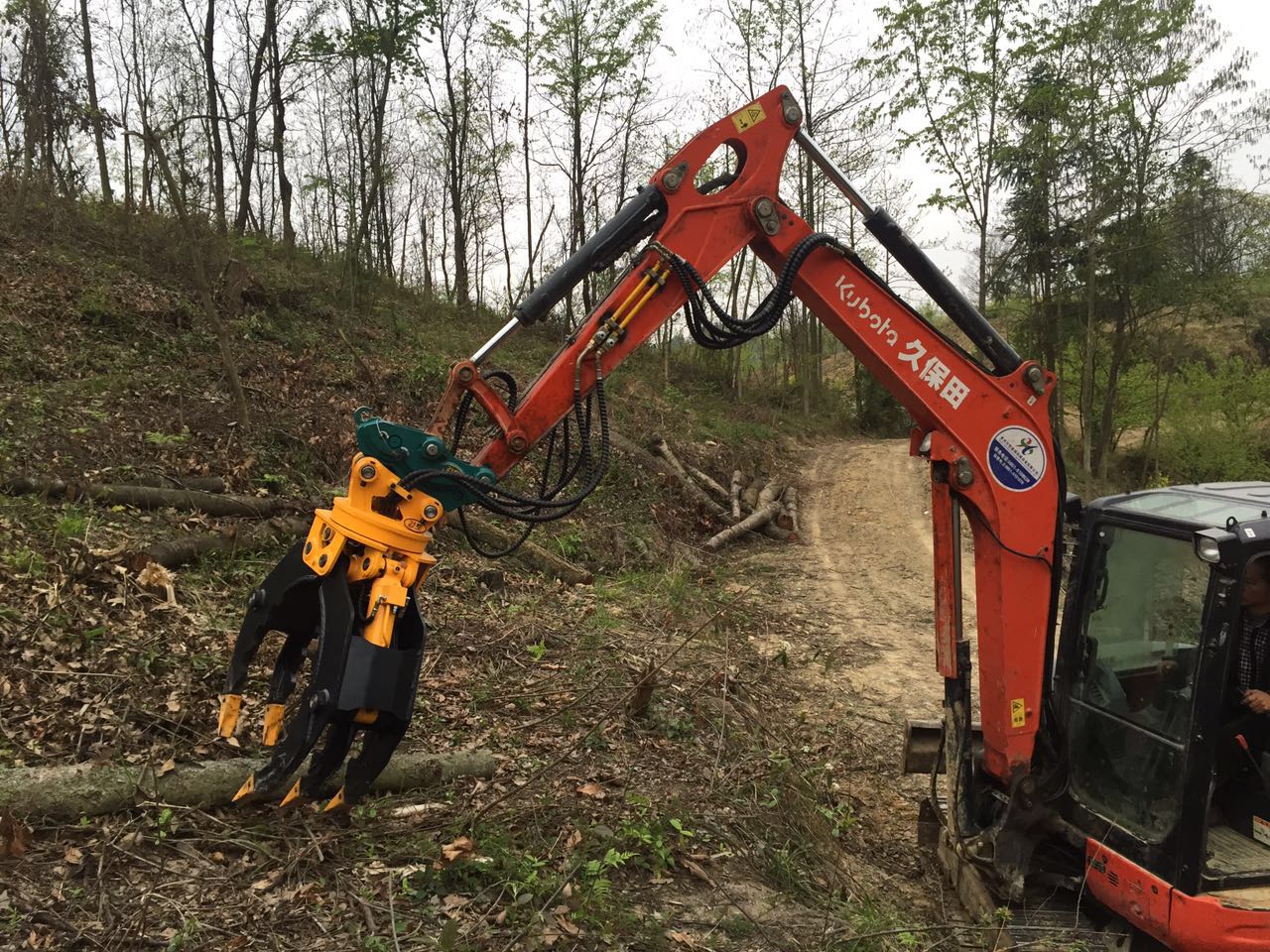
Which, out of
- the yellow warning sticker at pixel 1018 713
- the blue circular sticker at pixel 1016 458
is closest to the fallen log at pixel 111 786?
the yellow warning sticker at pixel 1018 713

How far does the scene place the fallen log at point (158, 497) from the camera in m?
6.38

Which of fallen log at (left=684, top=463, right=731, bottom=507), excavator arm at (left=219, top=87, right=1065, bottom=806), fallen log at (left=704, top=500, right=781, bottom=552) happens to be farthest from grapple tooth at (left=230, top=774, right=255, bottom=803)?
fallen log at (left=684, top=463, right=731, bottom=507)

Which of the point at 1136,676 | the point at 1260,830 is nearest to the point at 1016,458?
the point at 1136,676

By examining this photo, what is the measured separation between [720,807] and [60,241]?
1343 centimetres

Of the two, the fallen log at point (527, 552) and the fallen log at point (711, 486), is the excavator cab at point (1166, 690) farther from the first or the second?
the fallen log at point (711, 486)

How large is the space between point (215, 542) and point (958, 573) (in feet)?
17.3

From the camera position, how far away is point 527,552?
868 cm

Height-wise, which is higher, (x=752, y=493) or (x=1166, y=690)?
(x=752, y=493)

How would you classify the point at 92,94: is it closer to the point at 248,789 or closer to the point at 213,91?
the point at 213,91

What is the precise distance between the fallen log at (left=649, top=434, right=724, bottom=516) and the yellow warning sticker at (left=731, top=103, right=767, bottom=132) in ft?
33.4

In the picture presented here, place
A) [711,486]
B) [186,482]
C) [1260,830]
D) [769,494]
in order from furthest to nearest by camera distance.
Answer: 1. [769,494]
2. [711,486]
3. [186,482]
4. [1260,830]

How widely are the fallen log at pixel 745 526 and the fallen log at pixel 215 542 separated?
6.48m

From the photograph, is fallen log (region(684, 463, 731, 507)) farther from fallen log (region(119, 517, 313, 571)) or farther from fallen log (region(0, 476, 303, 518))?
fallen log (region(119, 517, 313, 571))

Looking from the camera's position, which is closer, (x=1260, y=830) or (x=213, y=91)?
(x=1260, y=830)
